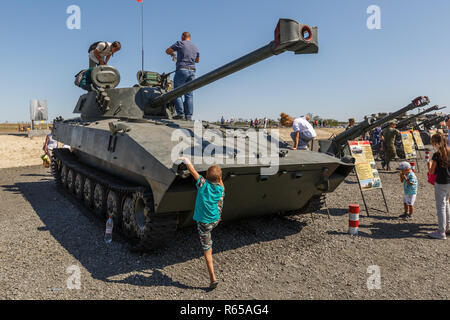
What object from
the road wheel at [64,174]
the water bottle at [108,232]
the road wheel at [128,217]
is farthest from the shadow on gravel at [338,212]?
the road wheel at [64,174]

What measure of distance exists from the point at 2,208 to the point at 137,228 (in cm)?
452

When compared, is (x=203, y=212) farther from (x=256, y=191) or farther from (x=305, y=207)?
(x=305, y=207)

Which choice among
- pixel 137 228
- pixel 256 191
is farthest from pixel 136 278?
pixel 256 191

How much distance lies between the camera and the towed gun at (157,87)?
399 centimetres

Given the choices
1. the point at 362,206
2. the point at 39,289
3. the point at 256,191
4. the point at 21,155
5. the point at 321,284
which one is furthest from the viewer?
the point at 21,155

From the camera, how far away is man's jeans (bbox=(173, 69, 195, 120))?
7.66 metres

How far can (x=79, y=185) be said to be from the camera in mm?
8328

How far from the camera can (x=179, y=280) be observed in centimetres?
454

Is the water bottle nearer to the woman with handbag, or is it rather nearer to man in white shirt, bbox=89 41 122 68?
man in white shirt, bbox=89 41 122 68

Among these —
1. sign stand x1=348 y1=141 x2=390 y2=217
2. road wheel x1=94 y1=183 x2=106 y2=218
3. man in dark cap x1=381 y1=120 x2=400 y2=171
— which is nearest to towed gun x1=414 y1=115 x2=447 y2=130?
man in dark cap x1=381 y1=120 x2=400 y2=171

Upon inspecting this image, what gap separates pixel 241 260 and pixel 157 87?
4.56m

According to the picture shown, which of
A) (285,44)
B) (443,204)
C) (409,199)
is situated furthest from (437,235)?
(285,44)

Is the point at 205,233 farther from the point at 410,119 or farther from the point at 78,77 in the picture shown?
the point at 410,119

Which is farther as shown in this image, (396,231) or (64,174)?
(64,174)
